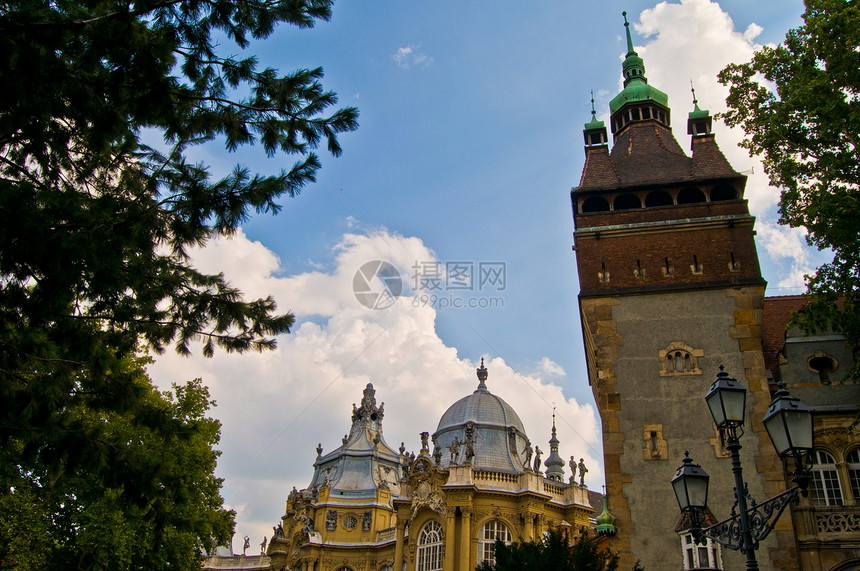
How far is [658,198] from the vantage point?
25.0 meters

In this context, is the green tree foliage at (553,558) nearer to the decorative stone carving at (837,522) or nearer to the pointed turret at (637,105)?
the decorative stone carving at (837,522)

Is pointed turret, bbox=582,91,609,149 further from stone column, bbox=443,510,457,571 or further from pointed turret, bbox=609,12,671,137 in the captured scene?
stone column, bbox=443,510,457,571

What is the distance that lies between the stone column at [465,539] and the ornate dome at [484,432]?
304 centimetres

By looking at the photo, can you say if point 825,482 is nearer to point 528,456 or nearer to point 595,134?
point 595,134

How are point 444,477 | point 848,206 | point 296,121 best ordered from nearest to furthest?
point 296,121
point 848,206
point 444,477

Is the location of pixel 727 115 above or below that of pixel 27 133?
above

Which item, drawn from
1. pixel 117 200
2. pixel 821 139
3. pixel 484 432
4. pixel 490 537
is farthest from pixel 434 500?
pixel 117 200

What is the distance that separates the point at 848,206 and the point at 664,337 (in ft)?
23.7

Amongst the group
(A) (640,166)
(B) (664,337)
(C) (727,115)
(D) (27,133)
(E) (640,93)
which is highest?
(E) (640,93)

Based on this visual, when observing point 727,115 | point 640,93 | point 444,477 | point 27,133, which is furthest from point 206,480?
point 640,93

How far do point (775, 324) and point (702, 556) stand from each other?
397 inches

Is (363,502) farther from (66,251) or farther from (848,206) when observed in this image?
(66,251)

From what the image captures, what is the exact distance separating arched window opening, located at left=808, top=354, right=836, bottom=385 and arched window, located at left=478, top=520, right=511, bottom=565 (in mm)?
19298

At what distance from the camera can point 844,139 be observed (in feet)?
53.8
